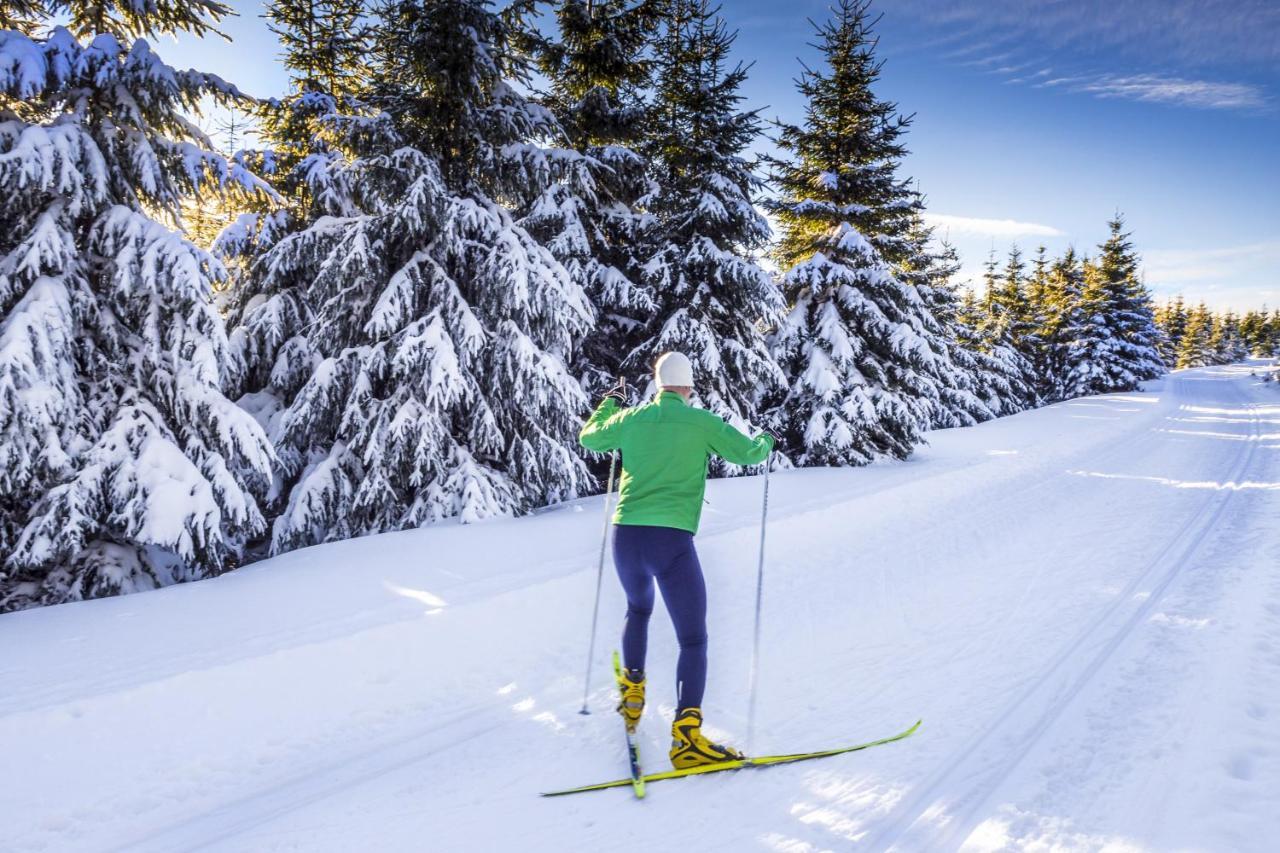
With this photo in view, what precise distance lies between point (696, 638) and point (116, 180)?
302 inches

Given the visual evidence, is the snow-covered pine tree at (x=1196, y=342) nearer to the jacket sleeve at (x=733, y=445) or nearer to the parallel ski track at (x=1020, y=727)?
the parallel ski track at (x=1020, y=727)

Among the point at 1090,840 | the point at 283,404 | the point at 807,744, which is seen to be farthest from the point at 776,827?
the point at 283,404

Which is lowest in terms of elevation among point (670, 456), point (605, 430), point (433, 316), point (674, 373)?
point (670, 456)

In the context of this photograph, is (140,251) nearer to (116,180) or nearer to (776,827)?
(116,180)

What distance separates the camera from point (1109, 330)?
124 feet

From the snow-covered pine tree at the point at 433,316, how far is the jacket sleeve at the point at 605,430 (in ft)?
16.5

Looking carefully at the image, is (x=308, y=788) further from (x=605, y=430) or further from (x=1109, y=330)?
(x=1109, y=330)

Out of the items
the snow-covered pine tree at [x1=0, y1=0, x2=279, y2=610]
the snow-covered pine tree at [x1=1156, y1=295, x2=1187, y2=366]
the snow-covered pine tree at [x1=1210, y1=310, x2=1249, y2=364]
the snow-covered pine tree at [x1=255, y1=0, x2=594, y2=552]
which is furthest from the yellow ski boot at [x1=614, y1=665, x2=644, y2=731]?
the snow-covered pine tree at [x1=1210, y1=310, x2=1249, y2=364]

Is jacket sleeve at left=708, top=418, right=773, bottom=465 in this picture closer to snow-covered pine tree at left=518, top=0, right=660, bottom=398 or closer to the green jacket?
the green jacket

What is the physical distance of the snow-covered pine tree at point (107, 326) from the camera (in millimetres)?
5879

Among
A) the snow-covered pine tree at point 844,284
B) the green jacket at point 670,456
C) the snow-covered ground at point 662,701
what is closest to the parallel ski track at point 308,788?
the snow-covered ground at point 662,701

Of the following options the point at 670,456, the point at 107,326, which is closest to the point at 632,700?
the point at 670,456

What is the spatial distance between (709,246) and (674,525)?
9.62 metres

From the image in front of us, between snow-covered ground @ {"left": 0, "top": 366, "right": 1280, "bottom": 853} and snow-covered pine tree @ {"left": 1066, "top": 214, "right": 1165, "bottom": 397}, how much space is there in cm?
3590
